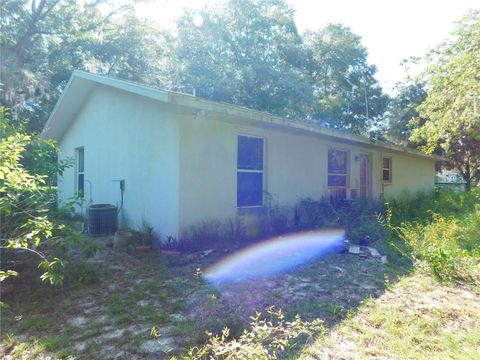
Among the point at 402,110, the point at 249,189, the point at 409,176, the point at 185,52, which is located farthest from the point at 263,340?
the point at 402,110

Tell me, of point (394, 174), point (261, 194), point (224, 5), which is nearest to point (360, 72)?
point (224, 5)

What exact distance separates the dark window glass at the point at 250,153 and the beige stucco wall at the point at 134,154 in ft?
5.30

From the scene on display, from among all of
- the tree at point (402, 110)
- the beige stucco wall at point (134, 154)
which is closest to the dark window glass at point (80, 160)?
the beige stucco wall at point (134, 154)

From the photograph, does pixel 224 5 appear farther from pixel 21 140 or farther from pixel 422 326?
pixel 422 326

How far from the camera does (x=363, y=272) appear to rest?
448cm

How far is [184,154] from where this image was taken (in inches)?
221

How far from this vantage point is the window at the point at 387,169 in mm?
12508

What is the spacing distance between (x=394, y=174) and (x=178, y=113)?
10.5 meters

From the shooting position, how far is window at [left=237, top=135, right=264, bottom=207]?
22.1 feet

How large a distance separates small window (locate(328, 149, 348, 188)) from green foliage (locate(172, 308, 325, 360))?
691 cm

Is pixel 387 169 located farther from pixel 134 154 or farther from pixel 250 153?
pixel 134 154

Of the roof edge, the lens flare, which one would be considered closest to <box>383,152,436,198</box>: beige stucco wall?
the roof edge

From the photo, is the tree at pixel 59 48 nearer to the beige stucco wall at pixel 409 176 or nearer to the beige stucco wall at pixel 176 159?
the beige stucco wall at pixel 176 159

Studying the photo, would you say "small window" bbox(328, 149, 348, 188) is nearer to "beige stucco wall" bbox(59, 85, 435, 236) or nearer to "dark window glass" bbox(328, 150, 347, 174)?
"dark window glass" bbox(328, 150, 347, 174)
